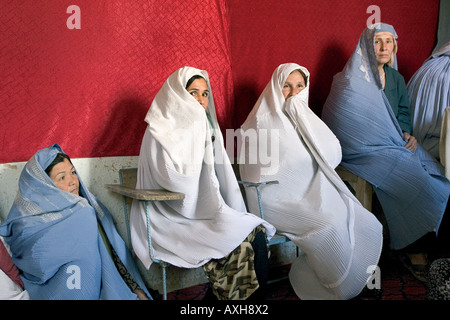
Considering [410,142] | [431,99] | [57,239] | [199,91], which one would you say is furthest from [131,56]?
[431,99]

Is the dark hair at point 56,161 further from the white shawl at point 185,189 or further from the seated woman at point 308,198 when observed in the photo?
the seated woman at point 308,198

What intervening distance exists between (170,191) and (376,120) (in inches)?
65.6

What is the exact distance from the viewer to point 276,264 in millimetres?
3393

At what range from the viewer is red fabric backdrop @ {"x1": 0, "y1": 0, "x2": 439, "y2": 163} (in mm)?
2412

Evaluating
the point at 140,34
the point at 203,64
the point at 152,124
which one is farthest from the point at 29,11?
the point at 203,64

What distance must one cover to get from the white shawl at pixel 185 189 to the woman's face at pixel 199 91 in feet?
0.20

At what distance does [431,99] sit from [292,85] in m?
1.27

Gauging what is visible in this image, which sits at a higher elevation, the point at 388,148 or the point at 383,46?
the point at 383,46

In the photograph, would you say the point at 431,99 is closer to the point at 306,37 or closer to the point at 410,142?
the point at 410,142

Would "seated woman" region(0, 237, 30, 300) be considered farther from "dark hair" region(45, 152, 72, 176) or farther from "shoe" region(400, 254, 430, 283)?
"shoe" region(400, 254, 430, 283)

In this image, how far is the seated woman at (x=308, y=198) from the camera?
2.51 meters

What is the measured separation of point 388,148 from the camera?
3.07m

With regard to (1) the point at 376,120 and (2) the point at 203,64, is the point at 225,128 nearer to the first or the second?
(2) the point at 203,64

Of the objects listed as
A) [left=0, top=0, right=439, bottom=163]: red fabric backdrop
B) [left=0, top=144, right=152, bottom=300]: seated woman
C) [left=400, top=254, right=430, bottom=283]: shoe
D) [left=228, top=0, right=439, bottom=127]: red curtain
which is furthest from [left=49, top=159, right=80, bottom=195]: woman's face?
[left=400, top=254, right=430, bottom=283]: shoe
